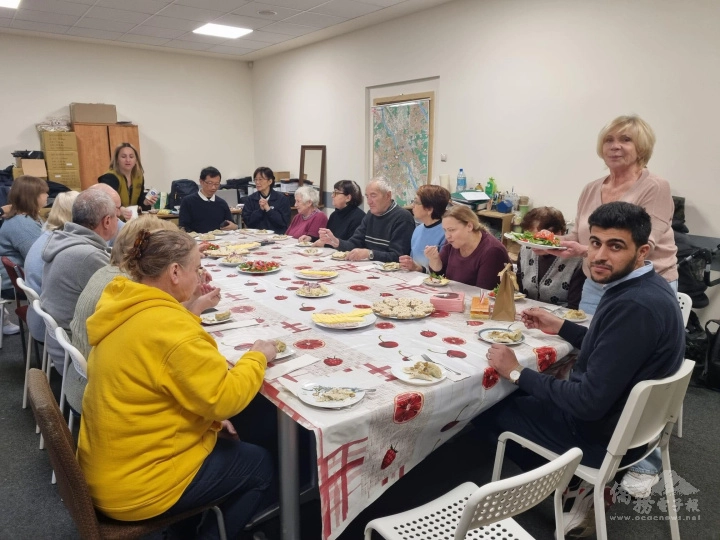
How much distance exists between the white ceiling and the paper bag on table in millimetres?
3777

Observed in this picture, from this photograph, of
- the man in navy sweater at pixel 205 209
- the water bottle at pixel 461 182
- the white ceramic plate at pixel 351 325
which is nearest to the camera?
the white ceramic plate at pixel 351 325

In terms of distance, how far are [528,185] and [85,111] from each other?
563cm

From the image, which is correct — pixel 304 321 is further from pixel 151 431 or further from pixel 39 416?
pixel 39 416

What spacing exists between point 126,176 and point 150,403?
407cm

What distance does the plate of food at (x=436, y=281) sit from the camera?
2580 mm

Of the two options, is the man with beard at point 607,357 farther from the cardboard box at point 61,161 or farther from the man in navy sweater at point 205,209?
the cardboard box at point 61,161

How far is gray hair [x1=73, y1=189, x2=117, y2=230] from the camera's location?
7.59 ft

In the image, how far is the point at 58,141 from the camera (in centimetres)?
623

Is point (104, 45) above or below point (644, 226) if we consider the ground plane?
above

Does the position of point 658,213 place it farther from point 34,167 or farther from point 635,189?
point 34,167

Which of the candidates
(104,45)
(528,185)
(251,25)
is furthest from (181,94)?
(528,185)

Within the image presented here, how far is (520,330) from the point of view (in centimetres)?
187

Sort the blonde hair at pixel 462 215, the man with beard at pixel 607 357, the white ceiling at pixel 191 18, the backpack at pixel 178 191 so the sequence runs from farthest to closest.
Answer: the backpack at pixel 178 191, the white ceiling at pixel 191 18, the blonde hair at pixel 462 215, the man with beard at pixel 607 357

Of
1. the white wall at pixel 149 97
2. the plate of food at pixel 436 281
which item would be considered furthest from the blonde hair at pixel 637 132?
the white wall at pixel 149 97
